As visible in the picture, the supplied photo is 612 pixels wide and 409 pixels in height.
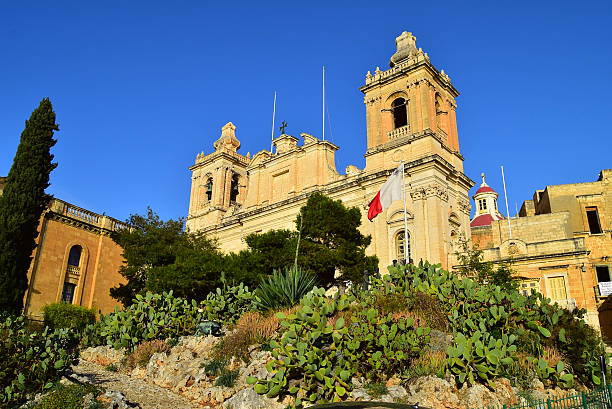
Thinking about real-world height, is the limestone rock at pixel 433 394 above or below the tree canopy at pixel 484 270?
below

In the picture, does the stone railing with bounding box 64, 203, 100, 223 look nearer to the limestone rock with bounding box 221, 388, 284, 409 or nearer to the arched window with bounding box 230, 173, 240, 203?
the arched window with bounding box 230, 173, 240, 203

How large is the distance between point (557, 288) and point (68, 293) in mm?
26733

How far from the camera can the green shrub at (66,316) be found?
25.5 m

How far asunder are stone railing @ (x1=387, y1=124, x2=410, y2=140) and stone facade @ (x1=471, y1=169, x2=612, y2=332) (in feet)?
27.7

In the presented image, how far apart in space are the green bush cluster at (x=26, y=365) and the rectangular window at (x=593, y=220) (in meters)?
33.7

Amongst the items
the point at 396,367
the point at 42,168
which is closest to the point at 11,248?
the point at 42,168

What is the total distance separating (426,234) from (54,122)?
19974 mm

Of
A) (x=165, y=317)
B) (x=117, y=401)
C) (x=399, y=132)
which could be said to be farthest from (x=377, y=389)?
(x=399, y=132)

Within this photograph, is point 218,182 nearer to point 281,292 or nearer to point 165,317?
point 165,317

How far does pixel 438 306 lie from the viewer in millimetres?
13125

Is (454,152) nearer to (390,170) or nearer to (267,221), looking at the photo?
(390,170)

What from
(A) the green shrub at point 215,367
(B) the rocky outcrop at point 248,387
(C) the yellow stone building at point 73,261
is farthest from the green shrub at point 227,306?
(C) the yellow stone building at point 73,261

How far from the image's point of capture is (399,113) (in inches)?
1346

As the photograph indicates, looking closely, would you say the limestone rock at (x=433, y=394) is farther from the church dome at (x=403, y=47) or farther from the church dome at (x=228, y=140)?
the church dome at (x=228, y=140)
